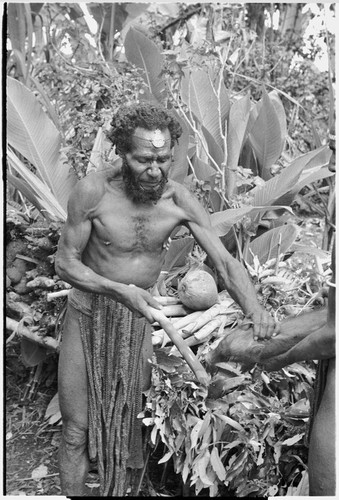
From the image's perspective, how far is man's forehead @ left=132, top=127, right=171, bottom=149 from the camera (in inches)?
99.7

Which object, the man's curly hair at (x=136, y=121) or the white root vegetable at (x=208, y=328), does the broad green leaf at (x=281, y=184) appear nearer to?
the white root vegetable at (x=208, y=328)

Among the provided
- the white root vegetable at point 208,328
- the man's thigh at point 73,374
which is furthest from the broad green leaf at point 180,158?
the man's thigh at point 73,374

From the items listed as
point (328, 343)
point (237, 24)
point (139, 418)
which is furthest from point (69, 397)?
point (237, 24)

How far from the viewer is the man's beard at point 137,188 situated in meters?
2.61

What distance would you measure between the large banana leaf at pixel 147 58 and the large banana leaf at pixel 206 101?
0.52 ft

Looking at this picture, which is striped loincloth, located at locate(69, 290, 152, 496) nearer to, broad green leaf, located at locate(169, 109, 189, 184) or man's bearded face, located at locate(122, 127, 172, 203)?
man's bearded face, located at locate(122, 127, 172, 203)

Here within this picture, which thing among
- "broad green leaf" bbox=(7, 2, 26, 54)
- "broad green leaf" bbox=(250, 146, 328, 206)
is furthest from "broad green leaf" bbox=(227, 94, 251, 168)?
"broad green leaf" bbox=(7, 2, 26, 54)

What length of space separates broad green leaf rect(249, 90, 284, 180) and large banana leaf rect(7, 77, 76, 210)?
1144mm

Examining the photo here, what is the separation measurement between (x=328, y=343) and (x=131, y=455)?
44.5 inches

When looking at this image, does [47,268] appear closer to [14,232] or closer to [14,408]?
[14,232]

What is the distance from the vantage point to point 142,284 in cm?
280

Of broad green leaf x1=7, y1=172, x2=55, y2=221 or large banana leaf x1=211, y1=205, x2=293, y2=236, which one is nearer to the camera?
large banana leaf x1=211, y1=205, x2=293, y2=236

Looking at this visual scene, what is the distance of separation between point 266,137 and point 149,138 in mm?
2082

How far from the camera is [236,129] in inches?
175
